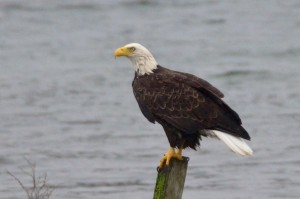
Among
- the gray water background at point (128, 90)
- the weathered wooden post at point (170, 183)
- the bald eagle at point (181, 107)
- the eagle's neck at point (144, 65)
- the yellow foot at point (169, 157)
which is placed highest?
the gray water background at point (128, 90)

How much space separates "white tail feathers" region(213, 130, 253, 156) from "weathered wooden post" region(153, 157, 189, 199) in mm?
365

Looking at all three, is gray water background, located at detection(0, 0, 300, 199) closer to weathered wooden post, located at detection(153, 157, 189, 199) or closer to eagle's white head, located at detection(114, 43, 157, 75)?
eagle's white head, located at detection(114, 43, 157, 75)

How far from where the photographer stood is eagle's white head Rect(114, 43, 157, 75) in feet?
28.3

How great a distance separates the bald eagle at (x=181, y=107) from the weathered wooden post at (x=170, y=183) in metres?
0.26

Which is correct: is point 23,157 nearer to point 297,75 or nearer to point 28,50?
point 297,75

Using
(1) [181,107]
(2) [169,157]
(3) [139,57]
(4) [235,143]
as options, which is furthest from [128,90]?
(4) [235,143]

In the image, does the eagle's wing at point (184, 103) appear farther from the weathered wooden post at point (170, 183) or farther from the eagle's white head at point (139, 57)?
the weathered wooden post at point (170, 183)

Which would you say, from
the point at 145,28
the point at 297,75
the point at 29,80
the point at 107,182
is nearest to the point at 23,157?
the point at 107,182

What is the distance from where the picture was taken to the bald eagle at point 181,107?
7996 mm

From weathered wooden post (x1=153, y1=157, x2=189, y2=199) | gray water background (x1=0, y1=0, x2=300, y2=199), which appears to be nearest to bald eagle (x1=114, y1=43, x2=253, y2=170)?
weathered wooden post (x1=153, y1=157, x2=189, y2=199)

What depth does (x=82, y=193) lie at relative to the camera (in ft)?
37.3

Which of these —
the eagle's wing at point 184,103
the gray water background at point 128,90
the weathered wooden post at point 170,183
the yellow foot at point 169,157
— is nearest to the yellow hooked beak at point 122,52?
the eagle's wing at point 184,103

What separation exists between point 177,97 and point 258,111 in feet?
23.4

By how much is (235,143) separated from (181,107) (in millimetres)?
693
